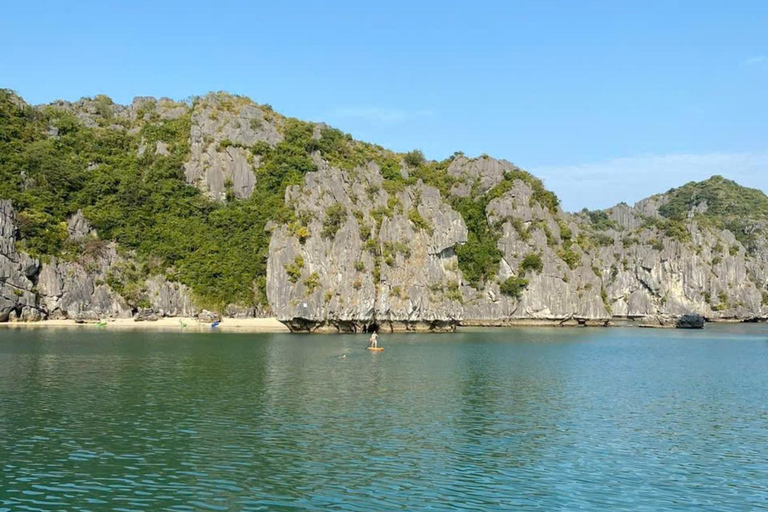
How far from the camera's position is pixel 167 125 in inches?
5049

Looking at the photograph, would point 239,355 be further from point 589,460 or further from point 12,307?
point 12,307

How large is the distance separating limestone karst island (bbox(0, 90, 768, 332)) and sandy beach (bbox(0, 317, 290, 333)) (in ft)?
9.15

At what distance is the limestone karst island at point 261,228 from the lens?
89688 millimetres

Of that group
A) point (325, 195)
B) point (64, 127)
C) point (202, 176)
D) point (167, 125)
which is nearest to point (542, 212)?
point (325, 195)

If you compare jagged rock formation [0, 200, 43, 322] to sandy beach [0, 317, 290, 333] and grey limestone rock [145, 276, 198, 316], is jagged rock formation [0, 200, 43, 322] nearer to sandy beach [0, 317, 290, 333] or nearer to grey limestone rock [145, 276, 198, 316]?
sandy beach [0, 317, 290, 333]

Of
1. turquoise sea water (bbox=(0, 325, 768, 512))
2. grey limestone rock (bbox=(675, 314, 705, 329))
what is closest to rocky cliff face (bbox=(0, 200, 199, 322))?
turquoise sea water (bbox=(0, 325, 768, 512))

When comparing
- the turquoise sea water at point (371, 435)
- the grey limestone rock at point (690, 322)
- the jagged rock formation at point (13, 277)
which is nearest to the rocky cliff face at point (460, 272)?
the grey limestone rock at point (690, 322)

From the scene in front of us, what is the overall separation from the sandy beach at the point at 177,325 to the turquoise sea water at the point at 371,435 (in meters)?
38.7

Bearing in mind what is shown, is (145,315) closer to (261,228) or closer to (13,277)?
(13,277)

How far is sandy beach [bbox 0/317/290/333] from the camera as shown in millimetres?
87812

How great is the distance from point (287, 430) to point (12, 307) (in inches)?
3036

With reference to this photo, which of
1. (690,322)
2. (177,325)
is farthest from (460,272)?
(690,322)

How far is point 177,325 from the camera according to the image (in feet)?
315

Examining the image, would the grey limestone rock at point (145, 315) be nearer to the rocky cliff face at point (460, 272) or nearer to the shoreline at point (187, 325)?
the shoreline at point (187, 325)
